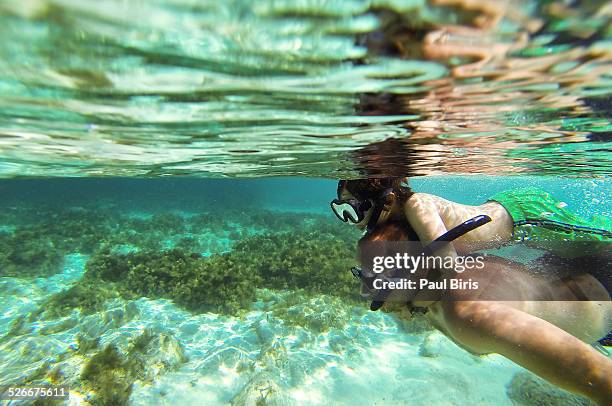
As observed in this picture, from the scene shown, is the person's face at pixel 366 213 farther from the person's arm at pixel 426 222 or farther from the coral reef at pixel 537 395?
the coral reef at pixel 537 395

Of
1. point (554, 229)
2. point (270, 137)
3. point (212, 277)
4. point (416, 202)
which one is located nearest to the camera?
point (416, 202)

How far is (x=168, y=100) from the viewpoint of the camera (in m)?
4.22

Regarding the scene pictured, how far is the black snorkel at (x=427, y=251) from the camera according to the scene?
2.76 meters

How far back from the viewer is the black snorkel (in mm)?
2760

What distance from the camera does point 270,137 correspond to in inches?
244

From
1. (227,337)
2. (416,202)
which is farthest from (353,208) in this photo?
(227,337)

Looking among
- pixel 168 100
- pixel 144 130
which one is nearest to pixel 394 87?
pixel 168 100

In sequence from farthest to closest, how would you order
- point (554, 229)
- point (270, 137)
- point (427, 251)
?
point (270, 137), point (554, 229), point (427, 251)

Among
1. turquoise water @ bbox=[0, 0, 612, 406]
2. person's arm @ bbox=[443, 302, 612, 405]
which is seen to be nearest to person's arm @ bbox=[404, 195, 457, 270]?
person's arm @ bbox=[443, 302, 612, 405]

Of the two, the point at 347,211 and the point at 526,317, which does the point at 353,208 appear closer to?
the point at 347,211

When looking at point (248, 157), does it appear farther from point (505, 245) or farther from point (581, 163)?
point (581, 163)

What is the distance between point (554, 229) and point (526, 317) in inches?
89.6

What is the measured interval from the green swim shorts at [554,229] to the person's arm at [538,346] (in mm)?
2062

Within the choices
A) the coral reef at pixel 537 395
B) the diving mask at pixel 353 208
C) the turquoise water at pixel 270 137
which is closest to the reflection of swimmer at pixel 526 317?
the diving mask at pixel 353 208
